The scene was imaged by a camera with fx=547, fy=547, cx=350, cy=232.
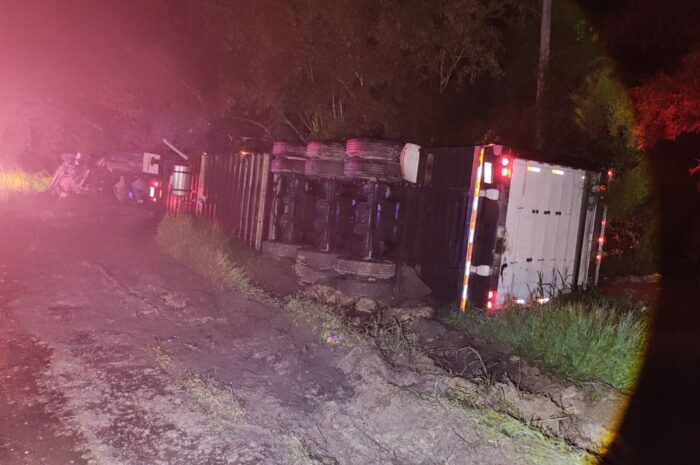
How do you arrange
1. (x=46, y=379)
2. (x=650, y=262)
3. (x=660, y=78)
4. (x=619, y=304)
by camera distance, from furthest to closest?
1. (x=650, y=262)
2. (x=660, y=78)
3. (x=619, y=304)
4. (x=46, y=379)

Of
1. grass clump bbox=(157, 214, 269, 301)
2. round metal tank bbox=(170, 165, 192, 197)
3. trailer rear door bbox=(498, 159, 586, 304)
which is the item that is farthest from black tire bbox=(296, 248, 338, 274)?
round metal tank bbox=(170, 165, 192, 197)

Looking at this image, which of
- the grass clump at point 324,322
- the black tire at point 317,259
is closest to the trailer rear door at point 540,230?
the grass clump at point 324,322

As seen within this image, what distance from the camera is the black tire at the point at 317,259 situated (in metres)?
8.47

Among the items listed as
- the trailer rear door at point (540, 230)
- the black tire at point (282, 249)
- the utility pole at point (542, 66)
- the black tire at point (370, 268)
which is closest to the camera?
the trailer rear door at point (540, 230)

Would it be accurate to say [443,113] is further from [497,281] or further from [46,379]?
[46,379]

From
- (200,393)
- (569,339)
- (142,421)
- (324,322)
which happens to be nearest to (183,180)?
(324,322)

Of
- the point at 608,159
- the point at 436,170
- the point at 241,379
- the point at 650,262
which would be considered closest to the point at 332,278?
→ the point at 436,170

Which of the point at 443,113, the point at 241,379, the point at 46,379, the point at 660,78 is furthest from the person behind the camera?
the point at 443,113

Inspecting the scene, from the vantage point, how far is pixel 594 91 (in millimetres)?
10109

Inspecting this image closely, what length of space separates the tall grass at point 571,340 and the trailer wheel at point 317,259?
2701 millimetres

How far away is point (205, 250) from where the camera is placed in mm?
9023

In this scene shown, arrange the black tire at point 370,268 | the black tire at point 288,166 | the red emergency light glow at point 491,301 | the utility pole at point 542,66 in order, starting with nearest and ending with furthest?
1. the red emergency light glow at point 491,301
2. the black tire at point 370,268
3. the black tire at point 288,166
4. the utility pole at point 542,66

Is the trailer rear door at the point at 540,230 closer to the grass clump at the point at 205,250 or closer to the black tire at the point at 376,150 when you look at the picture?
the black tire at the point at 376,150

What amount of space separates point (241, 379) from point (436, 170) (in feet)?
13.2
